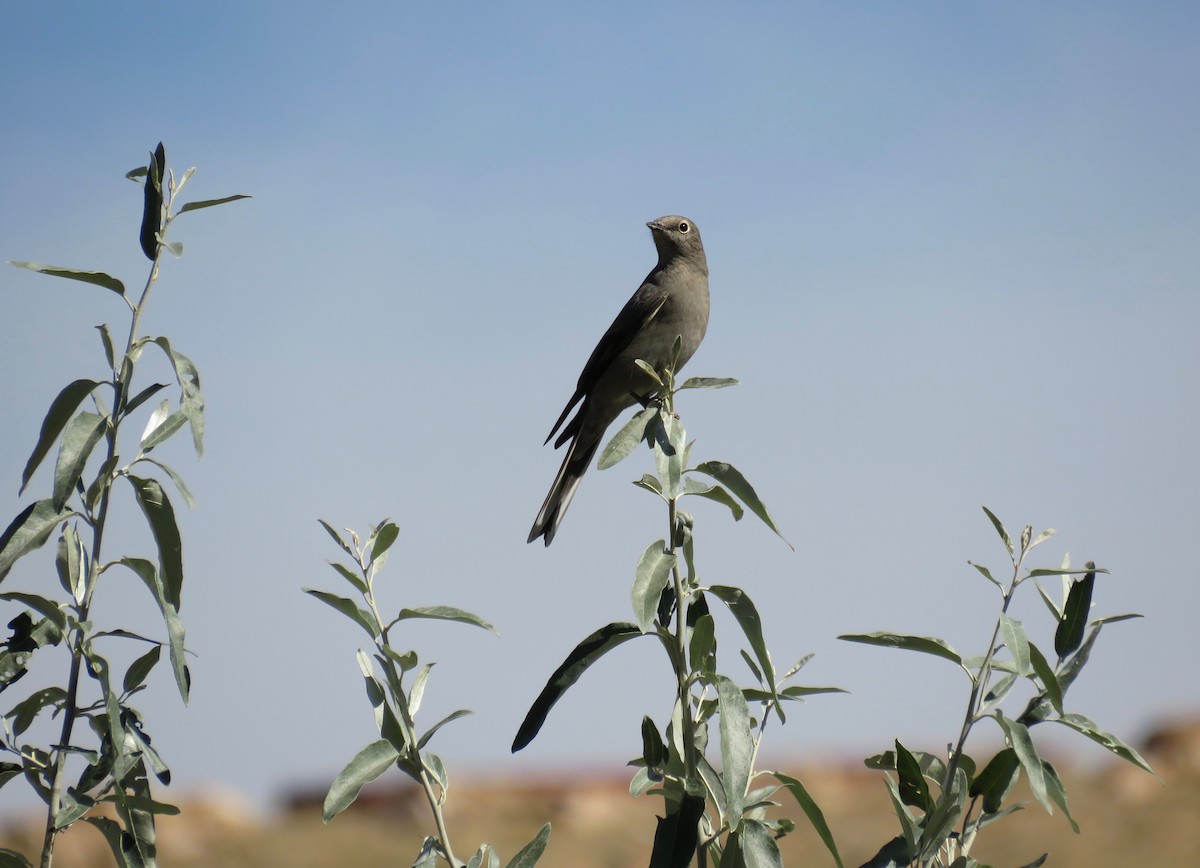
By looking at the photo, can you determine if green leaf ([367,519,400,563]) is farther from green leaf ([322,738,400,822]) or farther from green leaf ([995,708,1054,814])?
green leaf ([995,708,1054,814])

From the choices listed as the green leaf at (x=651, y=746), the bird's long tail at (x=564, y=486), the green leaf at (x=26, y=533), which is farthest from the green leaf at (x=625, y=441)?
the bird's long tail at (x=564, y=486)

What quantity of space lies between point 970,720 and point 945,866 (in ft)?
1.00

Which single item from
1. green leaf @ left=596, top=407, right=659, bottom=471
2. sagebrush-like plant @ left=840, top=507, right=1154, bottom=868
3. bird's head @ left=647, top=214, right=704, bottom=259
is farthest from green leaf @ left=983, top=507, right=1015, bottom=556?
bird's head @ left=647, top=214, right=704, bottom=259

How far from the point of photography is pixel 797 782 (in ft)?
7.43

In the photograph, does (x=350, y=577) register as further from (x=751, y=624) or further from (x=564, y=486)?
(x=564, y=486)

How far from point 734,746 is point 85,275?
1.64m

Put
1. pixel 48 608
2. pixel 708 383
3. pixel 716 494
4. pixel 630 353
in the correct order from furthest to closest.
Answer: pixel 630 353, pixel 708 383, pixel 716 494, pixel 48 608

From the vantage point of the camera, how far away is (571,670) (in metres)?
2.30

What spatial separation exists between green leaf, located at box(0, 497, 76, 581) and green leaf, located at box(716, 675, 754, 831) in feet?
4.57

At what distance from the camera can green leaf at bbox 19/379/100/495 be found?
236 centimetres

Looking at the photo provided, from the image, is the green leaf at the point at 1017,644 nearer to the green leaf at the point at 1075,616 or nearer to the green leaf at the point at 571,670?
the green leaf at the point at 1075,616

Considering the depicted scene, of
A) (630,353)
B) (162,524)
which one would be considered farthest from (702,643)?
(630,353)

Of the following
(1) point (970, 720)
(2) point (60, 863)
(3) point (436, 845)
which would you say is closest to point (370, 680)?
(3) point (436, 845)

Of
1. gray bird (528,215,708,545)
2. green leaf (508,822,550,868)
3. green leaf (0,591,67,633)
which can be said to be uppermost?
gray bird (528,215,708,545)
